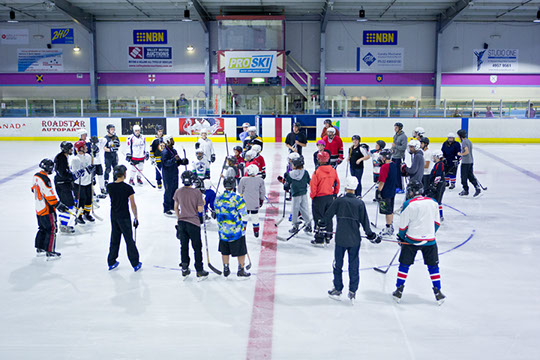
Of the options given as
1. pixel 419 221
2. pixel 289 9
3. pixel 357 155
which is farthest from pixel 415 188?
pixel 289 9

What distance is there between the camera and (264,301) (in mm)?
6324

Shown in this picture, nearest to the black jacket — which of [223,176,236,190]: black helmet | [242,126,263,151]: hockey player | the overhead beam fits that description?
[223,176,236,190]: black helmet

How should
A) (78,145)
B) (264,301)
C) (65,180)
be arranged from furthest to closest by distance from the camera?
(78,145), (65,180), (264,301)

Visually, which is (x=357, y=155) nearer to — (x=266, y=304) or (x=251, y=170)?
(x=251, y=170)

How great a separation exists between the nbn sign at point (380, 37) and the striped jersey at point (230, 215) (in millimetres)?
27983

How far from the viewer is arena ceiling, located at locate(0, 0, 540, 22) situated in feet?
95.3

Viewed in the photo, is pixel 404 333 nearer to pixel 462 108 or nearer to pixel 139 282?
pixel 139 282

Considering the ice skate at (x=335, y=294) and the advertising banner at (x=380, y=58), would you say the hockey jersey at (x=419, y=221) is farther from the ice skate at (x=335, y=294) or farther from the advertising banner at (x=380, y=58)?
the advertising banner at (x=380, y=58)

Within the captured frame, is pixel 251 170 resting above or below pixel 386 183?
above

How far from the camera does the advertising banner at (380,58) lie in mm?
32438

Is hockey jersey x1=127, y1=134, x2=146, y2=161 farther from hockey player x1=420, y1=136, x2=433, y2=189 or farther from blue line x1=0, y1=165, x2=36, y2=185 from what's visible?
hockey player x1=420, y1=136, x2=433, y2=189

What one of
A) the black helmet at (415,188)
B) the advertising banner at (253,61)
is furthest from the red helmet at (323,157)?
the advertising banner at (253,61)

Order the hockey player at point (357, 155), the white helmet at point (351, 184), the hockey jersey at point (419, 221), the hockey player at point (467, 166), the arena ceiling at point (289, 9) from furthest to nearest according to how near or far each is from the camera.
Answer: the arena ceiling at point (289, 9) → the hockey player at point (467, 166) → the hockey player at point (357, 155) → the white helmet at point (351, 184) → the hockey jersey at point (419, 221)

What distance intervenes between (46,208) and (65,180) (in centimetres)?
151
